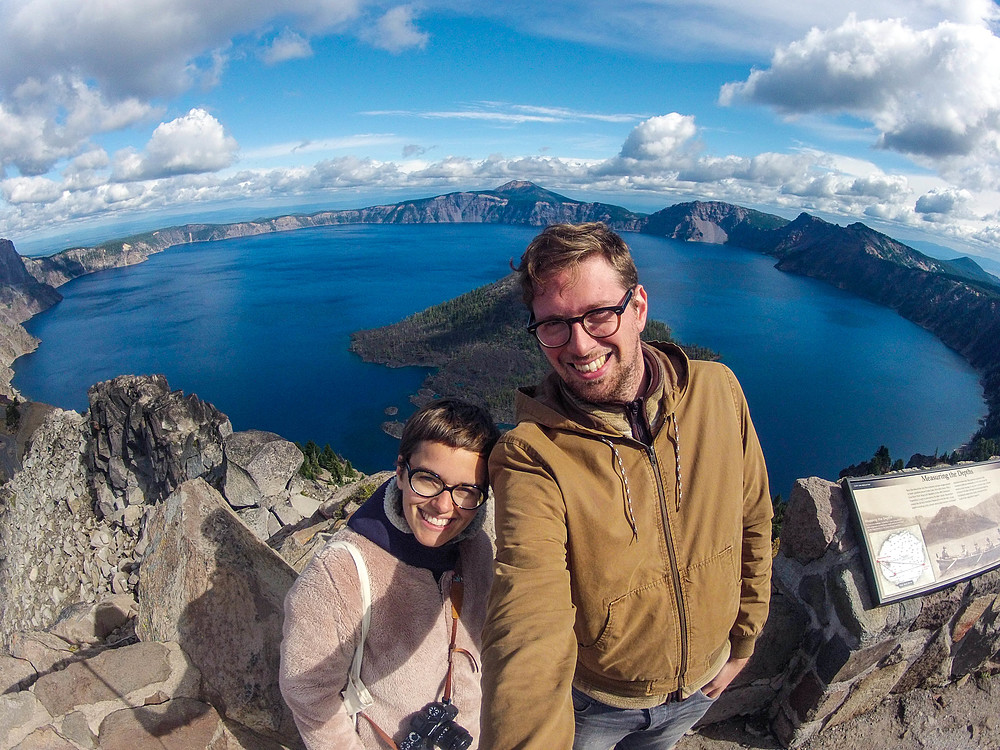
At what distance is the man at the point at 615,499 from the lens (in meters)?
1.92

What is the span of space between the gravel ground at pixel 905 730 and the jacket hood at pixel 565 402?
8.87 feet

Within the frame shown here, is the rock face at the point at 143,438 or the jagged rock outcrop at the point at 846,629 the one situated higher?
the jagged rock outcrop at the point at 846,629

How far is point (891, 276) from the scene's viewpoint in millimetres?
153250

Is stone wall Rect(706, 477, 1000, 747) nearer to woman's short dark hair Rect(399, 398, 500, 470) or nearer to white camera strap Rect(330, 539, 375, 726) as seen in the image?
woman's short dark hair Rect(399, 398, 500, 470)

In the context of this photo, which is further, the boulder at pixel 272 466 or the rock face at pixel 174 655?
the boulder at pixel 272 466

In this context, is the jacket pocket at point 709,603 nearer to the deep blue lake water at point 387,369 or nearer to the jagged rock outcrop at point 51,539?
the jagged rock outcrop at point 51,539

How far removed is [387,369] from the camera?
3725 inches

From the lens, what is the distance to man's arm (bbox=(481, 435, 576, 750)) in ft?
5.29

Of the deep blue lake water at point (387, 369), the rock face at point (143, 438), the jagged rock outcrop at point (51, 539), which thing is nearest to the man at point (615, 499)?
the jagged rock outcrop at point (51, 539)

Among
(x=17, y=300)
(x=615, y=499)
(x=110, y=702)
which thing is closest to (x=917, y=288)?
(x=615, y=499)

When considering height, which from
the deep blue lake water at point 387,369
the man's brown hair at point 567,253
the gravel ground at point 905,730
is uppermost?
the man's brown hair at point 567,253

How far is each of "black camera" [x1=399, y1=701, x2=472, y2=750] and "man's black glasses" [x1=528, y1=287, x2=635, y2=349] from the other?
164 centimetres

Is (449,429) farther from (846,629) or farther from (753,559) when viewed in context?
(846,629)

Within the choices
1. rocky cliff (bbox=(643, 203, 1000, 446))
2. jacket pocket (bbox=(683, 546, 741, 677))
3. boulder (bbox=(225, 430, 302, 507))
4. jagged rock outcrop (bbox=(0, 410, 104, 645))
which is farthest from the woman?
rocky cliff (bbox=(643, 203, 1000, 446))
